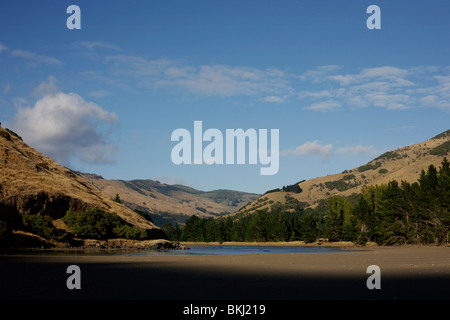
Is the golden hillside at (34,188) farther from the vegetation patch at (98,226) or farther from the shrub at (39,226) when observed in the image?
the vegetation patch at (98,226)

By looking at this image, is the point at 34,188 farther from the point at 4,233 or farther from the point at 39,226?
the point at 4,233

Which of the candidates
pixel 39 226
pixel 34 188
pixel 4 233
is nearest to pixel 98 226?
pixel 34 188

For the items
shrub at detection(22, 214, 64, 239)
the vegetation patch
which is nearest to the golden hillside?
shrub at detection(22, 214, 64, 239)

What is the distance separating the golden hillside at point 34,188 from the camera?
10569cm

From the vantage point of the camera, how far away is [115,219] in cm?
13100

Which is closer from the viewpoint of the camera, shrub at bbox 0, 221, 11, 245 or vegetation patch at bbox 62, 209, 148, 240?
shrub at bbox 0, 221, 11, 245

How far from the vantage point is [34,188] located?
11319cm

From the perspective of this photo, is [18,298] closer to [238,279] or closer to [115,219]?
[238,279]

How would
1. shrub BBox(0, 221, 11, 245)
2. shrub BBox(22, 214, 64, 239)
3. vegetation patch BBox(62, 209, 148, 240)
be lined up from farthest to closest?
vegetation patch BBox(62, 209, 148, 240) < shrub BBox(22, 214, 64, 239) < shrub BBox(0, 221, 11, 245)

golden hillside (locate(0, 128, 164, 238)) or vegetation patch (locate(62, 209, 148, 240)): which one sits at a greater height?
golden hillside (locate(0, 128, 164, 238))

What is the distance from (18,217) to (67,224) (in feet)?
60.3

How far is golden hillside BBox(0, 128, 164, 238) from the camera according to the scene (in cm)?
10569

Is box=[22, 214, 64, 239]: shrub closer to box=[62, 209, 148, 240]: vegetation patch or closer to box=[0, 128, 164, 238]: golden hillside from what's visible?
box=[0, 128, 164, 238]: golden hillside

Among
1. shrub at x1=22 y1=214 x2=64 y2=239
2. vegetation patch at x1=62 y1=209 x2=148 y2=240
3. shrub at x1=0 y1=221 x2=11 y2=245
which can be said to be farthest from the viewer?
vegetation patch at x1=62 y1=209 x2=148 y2=240
